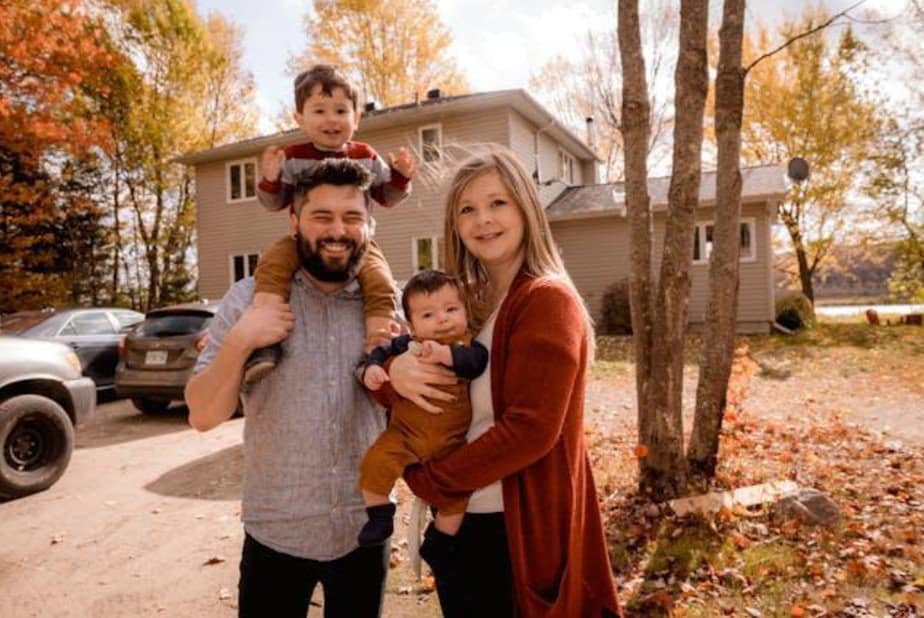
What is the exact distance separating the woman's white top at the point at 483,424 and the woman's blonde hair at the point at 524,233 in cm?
18

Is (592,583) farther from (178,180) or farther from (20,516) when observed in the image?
(178,180)

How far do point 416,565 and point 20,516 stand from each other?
5129mm

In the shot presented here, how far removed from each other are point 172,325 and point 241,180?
44.1 feet

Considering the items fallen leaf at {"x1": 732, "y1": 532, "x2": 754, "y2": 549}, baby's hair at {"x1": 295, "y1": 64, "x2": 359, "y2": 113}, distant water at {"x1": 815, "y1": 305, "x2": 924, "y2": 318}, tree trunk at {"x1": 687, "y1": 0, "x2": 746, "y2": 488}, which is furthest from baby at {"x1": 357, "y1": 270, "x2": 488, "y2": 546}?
distant water at {"x1": 815, "y1": 305, "x2": 924, "y2": 318}

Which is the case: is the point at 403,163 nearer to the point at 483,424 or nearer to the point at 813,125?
the point at 483,424

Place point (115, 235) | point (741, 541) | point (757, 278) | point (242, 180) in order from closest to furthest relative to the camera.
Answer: point (741, 541)
point (757, 278)
point (242, 180)
point (115, 235)

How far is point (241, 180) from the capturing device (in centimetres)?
2119

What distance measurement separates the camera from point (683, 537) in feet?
14.2

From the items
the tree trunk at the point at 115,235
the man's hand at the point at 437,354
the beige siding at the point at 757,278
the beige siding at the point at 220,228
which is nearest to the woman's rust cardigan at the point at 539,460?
the man's hand at the point at 437,354

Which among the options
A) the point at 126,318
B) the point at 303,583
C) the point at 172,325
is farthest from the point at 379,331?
the point at 126,318

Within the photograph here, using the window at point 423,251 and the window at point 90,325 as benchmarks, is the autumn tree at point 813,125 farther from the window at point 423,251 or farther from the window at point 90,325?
the window at point 90,325

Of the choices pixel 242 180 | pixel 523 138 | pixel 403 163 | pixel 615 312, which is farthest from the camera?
pixel 242 180

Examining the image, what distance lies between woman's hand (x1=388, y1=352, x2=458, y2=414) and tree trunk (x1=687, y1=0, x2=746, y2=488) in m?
3.76

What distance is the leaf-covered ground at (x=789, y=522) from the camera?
3.60 meters
